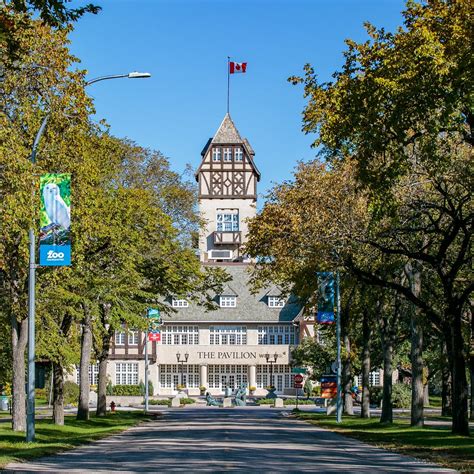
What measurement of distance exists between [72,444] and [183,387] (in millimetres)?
66501

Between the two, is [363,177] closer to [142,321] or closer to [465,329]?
[142,321]

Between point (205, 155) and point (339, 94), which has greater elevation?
point (205, 155)

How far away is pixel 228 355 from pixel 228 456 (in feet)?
236

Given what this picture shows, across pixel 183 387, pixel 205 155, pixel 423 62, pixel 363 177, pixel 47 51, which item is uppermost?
pixel 205 155

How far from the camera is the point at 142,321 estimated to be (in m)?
42.3

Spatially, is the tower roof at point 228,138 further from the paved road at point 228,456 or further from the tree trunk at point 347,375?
the paved road at point 228,456

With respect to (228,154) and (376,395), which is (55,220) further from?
(228,154)

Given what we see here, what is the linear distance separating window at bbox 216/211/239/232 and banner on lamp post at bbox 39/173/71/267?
267ft

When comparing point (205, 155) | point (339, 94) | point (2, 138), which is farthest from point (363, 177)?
point (205, 155)

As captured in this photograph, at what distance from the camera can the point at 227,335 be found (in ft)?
316

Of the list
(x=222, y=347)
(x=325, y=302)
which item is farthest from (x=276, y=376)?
(x=325, y=302)

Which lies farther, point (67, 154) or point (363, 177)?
point (67, 154)

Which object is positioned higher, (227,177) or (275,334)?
(227,177)

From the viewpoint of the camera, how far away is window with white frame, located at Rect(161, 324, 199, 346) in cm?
9606
